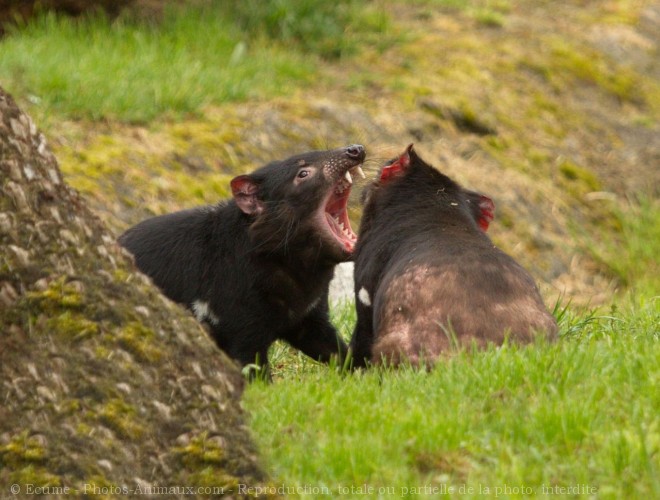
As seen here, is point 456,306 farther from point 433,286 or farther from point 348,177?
point 348,177

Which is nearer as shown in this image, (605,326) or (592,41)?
(605,326)

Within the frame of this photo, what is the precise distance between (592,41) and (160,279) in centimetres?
802

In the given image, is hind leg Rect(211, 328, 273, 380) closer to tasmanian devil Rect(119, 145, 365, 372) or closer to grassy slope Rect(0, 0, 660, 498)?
tasmanian devil Rect(119, 145, 365, 372)

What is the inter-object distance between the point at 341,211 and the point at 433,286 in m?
1.58

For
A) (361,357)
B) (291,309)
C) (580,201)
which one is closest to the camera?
(361,357)

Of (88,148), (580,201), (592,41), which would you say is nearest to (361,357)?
(88,148)

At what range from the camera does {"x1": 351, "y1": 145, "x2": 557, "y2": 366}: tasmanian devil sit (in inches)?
174

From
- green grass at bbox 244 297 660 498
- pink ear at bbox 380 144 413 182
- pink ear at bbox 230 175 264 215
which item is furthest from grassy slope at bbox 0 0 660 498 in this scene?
pink ear at bbox 380 144 413 182

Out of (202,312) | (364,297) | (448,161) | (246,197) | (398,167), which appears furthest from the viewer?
(448,161)

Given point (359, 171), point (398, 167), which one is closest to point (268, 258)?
point (359, 171)

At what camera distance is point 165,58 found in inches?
368

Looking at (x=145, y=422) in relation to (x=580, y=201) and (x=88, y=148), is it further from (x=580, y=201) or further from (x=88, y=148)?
(x=580, y=201)

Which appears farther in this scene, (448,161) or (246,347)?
(448,161)

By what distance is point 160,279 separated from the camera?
5.80 m
